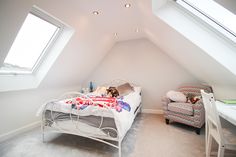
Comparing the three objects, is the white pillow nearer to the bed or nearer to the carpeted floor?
the carpeted floor

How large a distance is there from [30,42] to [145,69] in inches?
116

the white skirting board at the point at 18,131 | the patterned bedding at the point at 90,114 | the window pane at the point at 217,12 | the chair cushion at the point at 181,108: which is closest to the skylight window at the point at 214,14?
the window pane at the point at 217,12

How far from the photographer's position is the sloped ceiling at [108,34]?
2033mm

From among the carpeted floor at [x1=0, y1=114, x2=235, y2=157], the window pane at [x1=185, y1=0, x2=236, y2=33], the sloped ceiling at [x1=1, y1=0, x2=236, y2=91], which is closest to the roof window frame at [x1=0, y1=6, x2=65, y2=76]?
the sloped ceiling at [x1=1, y1=0, x2=236, y2=91]

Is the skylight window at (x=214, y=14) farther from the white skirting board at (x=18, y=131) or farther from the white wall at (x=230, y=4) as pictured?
the white skirting board at (x=18, y=131)

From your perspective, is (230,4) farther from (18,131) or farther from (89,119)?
(18,131)

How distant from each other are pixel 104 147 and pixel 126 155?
15.6 inches

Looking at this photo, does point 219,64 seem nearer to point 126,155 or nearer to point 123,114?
point 123,114

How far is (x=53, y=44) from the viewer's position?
2.73 meters

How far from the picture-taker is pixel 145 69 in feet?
13.3

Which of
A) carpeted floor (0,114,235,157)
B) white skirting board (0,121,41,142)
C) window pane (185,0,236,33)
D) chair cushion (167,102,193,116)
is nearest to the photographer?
window pane (185,0,236,33)

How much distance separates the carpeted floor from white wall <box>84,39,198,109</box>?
Result: 1371 millimetres

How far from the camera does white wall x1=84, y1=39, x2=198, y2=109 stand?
3.83 meters

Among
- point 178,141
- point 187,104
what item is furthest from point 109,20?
point 178,141
